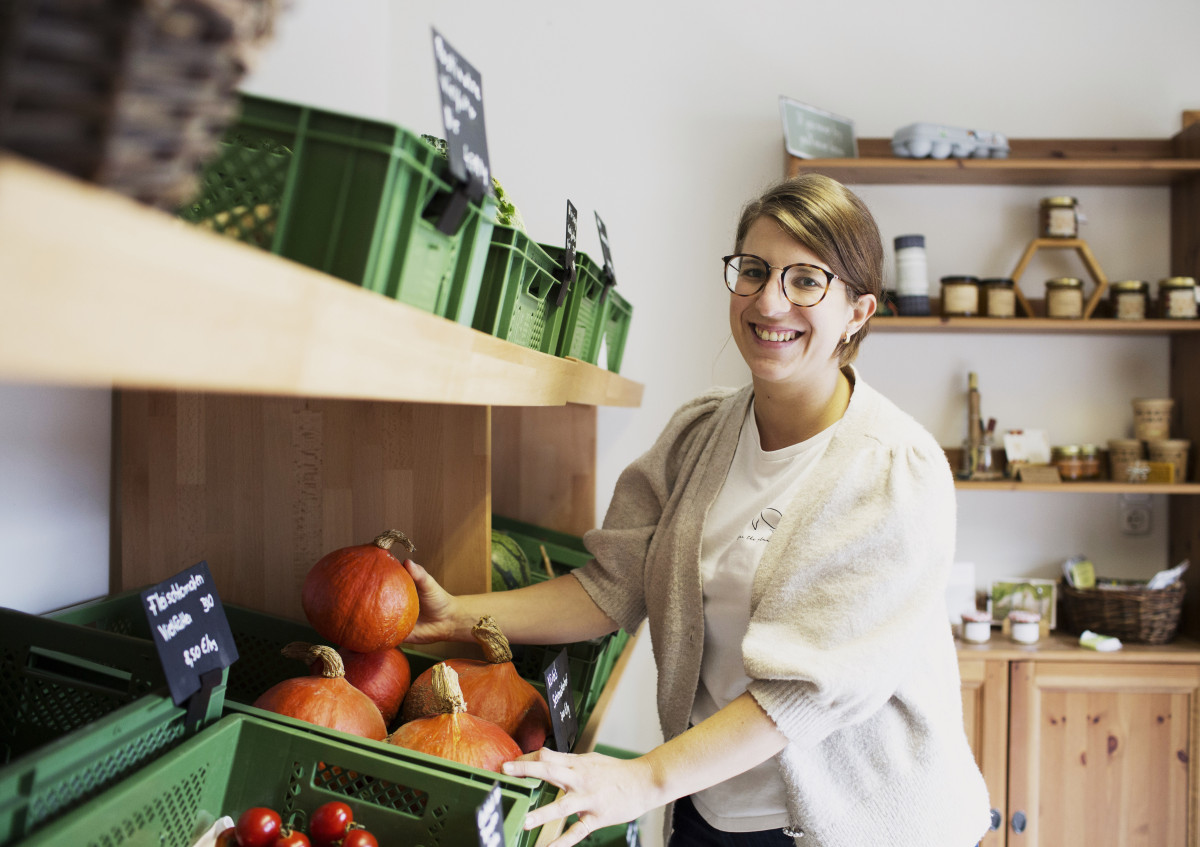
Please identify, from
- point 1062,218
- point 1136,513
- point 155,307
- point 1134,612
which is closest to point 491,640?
point 155,307

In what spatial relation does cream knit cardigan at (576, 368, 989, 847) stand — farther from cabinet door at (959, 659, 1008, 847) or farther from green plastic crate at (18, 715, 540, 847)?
cabinet door at (959, 659, 1008, 847)

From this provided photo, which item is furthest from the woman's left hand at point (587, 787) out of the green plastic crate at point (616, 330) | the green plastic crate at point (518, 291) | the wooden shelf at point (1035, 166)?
the wooden shelf at point (1035, 166)

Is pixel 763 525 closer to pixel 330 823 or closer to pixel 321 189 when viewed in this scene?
pixel 330 823

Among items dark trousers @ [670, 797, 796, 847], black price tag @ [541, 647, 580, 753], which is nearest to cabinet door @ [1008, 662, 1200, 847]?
dark trousers @ [670, 797, 796, 847]

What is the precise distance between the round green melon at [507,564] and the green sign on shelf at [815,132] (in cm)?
161

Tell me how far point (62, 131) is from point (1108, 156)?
3338mm

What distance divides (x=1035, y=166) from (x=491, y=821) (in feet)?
8.80

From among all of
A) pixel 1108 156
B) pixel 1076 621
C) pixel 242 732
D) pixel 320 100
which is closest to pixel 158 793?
pixel 242 732

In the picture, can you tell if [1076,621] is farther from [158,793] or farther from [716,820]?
[158,793]

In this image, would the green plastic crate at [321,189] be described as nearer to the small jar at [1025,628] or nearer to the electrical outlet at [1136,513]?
the small jar at [1025,628]

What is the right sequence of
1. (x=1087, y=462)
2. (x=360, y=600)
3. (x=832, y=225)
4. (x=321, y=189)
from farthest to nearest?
(x=1087, y=462)
(x=832, y=225)
(x=360, y=600)
(x=321, y=189)

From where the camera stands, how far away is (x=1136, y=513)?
3.02 m

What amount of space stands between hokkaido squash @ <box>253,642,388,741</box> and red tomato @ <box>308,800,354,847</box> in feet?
0.51

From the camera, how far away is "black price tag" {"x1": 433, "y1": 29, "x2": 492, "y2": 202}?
759 millimetres
